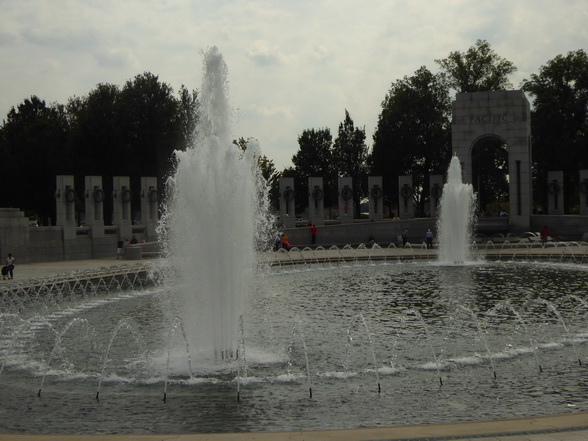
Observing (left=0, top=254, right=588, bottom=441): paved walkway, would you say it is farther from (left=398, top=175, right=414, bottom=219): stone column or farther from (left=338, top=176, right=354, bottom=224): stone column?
(left=398, top=175, right=414, bottom=219): stone column

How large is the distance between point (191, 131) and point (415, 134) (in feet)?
68.7

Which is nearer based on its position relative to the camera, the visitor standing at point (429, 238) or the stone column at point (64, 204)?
the stone column at point (64, 204)

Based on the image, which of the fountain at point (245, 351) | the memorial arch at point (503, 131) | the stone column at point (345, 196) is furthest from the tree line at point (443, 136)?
the fountain at point (245, 351)

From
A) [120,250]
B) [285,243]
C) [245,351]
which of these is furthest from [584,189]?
[245,351]

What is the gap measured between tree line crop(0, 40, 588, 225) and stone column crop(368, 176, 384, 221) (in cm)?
1311

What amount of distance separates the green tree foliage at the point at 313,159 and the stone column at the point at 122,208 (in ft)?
126

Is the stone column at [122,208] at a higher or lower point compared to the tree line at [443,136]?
lower

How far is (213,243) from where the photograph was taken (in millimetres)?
13500

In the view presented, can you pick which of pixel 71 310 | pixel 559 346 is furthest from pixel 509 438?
pixel 71 310

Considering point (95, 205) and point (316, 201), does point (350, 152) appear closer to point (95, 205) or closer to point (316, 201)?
point (316, 201)

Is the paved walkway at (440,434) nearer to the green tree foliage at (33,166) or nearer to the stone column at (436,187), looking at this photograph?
the stone column at (436,187)

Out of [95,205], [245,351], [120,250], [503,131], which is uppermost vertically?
[503,131]

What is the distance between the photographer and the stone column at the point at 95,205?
40.2 metres

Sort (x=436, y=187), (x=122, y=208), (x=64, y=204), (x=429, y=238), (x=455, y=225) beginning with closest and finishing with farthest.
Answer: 1. (x=455, y=225)
2. (x=64, y=204)
3. (x=429, y=238)
4. (x=122, y=208)
5. (x=436, y=187)
